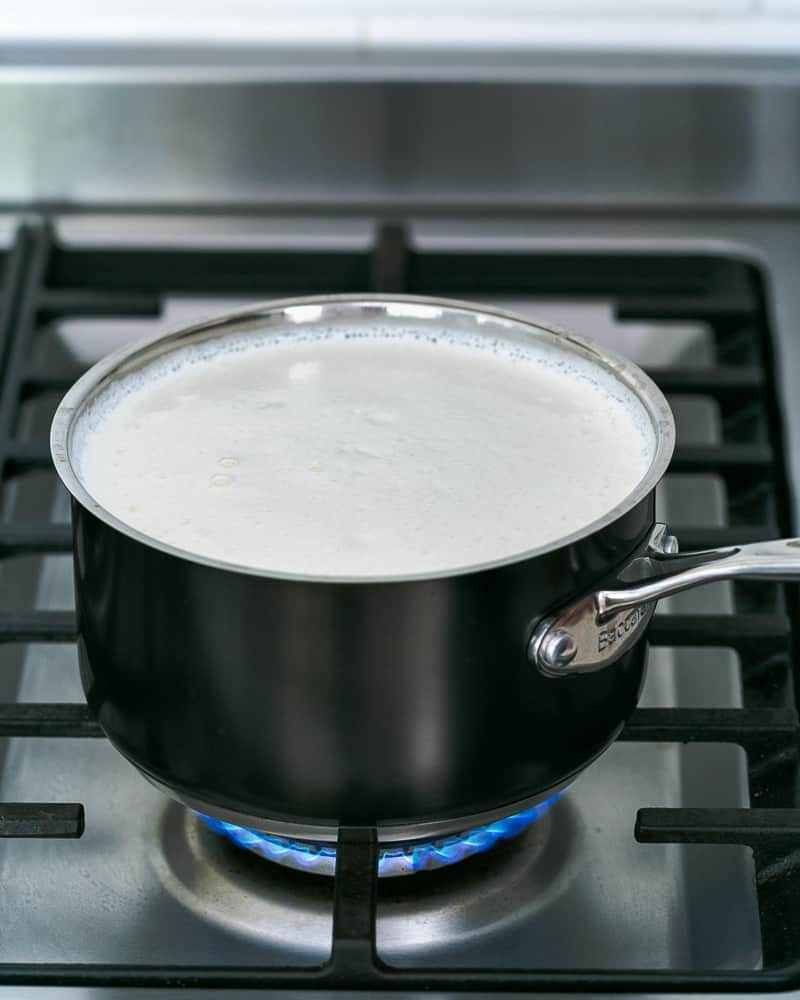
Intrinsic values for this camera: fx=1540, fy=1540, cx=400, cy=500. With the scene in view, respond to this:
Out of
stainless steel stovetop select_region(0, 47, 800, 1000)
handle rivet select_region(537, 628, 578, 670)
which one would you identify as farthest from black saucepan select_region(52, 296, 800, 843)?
stainless steel stovetop select_region(0, 47, 800, 1000)

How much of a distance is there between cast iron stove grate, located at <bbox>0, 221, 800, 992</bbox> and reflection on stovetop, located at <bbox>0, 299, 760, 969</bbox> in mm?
27

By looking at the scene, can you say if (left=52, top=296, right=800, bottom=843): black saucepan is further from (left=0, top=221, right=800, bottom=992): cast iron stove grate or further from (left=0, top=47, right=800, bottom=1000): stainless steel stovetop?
(left=0, top=47, right=800, bottom=1000): stainless steel stovetop

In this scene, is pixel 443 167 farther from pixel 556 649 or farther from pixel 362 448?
pixel 556 649

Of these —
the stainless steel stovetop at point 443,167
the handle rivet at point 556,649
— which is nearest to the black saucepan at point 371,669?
the handle rivet at point 556,649

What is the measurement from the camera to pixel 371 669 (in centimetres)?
51

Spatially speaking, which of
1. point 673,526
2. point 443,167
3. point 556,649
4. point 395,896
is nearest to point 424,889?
point 395,896

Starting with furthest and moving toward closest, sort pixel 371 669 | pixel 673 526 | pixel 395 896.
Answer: pixel 673 526 < pixel 395 896 < pixel 371 669

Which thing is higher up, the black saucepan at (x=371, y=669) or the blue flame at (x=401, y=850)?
the black saucepan at (x=371, y=669)

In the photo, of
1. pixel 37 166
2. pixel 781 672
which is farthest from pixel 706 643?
pixel 37 166

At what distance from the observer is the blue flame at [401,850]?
0.60 meters

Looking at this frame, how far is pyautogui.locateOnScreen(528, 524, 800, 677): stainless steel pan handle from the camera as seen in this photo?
21.0 inches

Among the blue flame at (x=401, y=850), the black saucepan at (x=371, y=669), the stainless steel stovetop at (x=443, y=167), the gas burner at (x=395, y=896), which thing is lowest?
the gas burner at (x=395, y=896)

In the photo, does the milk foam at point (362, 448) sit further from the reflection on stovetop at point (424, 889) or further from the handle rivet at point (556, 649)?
the reflection on stovetop at point (424, 889)

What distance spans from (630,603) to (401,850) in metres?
0.14
